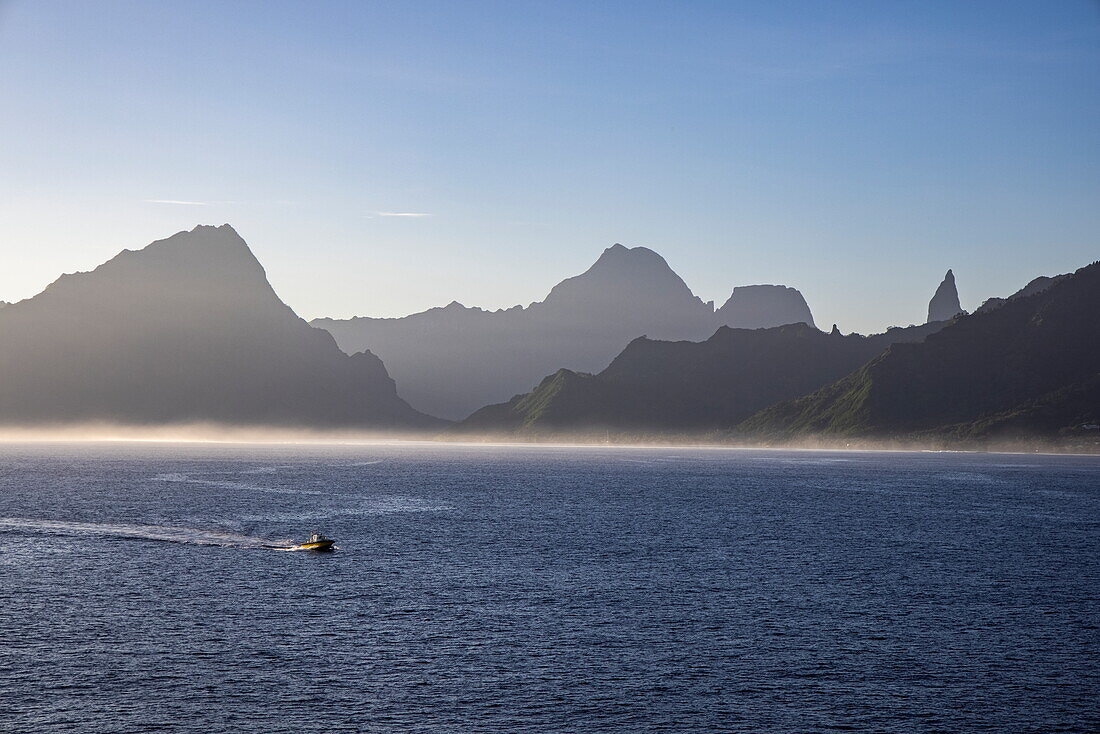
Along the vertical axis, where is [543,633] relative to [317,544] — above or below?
below

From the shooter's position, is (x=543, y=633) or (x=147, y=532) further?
(x=147, y=532)

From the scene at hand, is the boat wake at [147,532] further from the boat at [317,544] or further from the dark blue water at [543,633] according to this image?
the boat at [317,544]

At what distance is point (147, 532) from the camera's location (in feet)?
468

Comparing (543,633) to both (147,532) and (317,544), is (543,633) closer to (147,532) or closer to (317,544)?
(317,544)

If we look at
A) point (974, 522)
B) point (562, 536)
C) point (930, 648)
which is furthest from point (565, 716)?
point (974, 522)

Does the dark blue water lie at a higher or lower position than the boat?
lower

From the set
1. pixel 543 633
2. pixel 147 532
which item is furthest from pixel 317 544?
pixel 543 633

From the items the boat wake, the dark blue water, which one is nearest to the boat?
the dark blue water

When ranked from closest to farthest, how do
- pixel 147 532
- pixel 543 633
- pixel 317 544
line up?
pixel 543 633 → pixel 317 544 → pixel 147 532

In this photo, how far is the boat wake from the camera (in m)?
132

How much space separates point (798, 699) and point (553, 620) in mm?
25697

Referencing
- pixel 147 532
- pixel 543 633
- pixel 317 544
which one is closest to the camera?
pixel 543 633

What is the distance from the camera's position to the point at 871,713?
198 feet

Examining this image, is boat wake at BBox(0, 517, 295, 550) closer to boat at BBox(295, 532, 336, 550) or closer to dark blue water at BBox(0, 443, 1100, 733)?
dark blue water at BBox(0, 443, 1100, 733)
